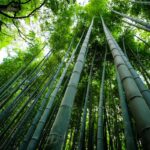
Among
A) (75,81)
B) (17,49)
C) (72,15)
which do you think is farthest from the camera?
(17,49)

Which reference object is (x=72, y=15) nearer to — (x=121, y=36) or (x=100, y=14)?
(x=100, y=14)

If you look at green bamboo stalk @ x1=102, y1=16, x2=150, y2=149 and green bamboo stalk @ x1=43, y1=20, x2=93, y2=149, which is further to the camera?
green bamboo stalk @ x1=43, y1=20, x2=93, y2=149

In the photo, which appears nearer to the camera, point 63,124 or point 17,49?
point 63,124

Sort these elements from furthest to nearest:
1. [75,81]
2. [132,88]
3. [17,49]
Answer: [17,49], [75,81], [132,88]

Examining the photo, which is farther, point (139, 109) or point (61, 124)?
point (61, 124)

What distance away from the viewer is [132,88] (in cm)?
134

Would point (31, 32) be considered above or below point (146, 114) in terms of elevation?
above

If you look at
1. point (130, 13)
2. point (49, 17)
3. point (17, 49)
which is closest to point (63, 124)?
point (49, 17)

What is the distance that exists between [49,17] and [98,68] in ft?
9.75

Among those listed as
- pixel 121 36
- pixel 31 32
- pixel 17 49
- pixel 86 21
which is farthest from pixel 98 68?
pixel 17 49

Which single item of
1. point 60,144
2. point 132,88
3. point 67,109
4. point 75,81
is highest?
point 75,81

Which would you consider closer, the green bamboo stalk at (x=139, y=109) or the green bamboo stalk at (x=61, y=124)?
the green bamboo stalk at (x=139, y=109)

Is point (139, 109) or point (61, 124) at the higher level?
point (139, 109)

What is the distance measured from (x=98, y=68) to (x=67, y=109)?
563 cm
